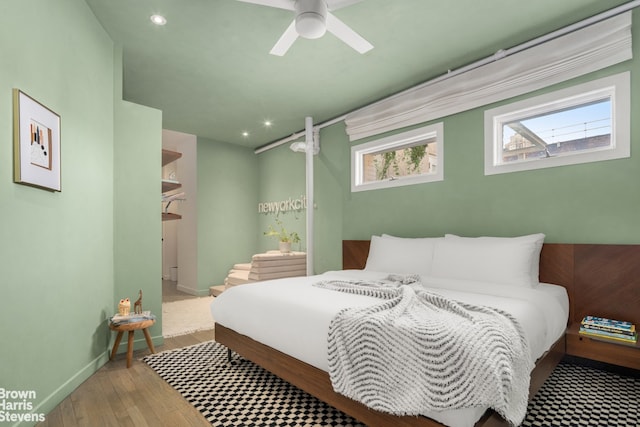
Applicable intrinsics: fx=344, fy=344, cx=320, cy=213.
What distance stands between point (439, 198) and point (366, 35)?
175cm

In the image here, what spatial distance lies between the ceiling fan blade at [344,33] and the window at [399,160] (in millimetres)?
1555

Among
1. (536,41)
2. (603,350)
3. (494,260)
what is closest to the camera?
(603,350)

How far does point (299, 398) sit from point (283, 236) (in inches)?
144

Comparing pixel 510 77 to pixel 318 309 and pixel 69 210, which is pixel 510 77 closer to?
pixel 318 309

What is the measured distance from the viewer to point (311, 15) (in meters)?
2.06

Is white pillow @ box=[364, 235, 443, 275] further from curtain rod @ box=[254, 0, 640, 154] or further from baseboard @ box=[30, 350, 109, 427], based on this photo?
baseboard @ box=[30, 350, 109, 427]

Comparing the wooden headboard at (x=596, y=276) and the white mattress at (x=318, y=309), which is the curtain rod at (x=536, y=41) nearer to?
the wooden headboard at (x=596, y=276)

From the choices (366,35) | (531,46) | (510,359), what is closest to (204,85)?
(366,35)

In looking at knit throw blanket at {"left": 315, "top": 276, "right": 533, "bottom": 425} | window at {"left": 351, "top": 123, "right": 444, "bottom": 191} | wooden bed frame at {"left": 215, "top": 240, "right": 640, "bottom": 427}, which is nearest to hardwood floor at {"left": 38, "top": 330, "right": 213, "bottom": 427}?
wooden bed frame at {"left": 215, "top": 240, "right": 640, "bottom": 427}

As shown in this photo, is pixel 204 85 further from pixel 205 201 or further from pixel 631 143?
pixel 631 143

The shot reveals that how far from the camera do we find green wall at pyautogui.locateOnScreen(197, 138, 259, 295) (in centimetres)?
582

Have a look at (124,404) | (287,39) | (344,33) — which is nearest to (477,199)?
(344,33)

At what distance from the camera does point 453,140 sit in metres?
3.50

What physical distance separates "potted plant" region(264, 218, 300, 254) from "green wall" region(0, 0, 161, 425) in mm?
2190
